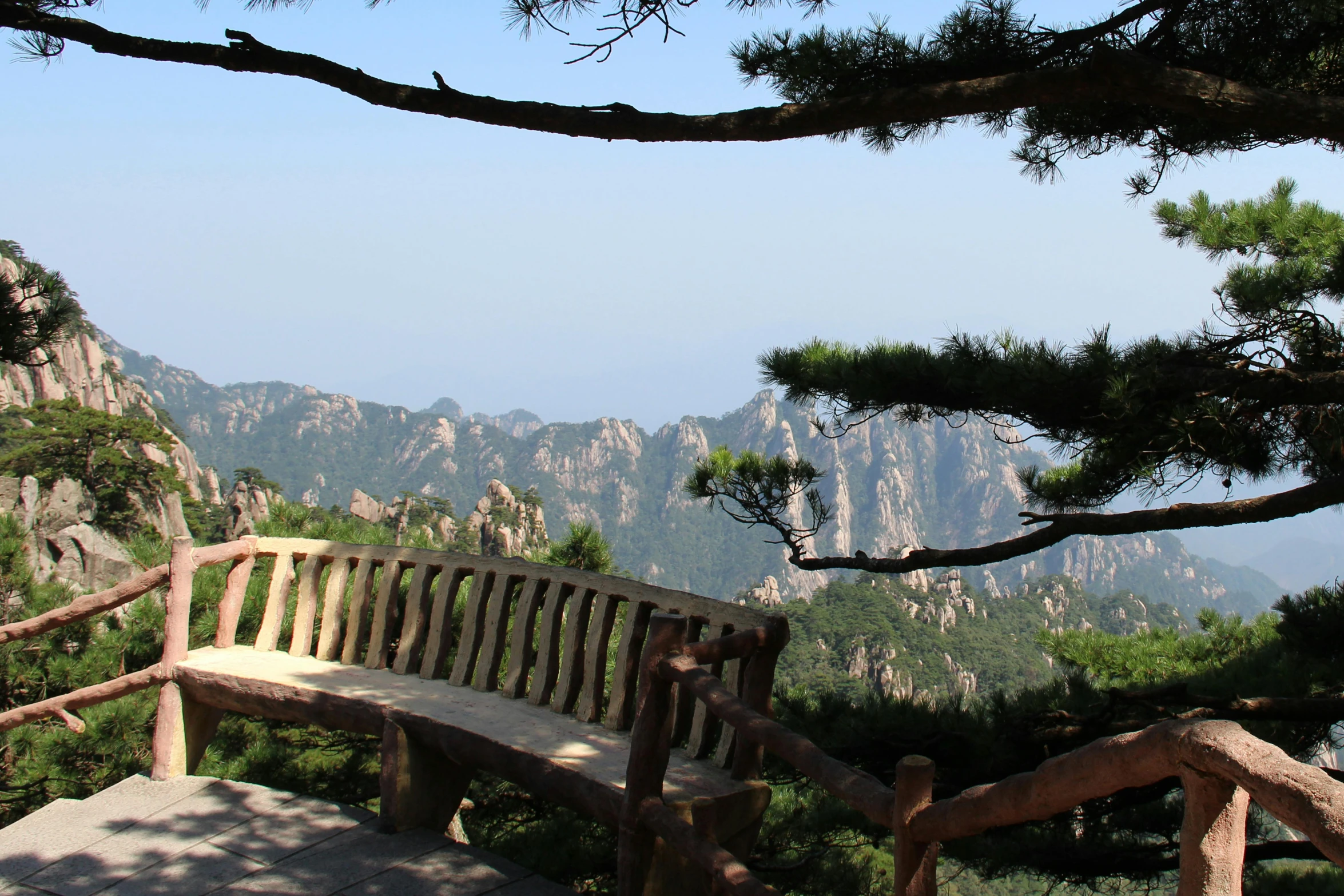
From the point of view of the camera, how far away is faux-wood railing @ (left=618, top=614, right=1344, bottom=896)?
0.99 m

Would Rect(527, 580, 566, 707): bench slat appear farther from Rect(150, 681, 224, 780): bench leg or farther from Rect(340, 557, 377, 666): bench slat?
Rect(150, 681, 224, 780): bench leg

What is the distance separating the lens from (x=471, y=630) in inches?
138

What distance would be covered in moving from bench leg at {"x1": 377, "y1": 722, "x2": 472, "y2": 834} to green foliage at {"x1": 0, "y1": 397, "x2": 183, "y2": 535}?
25011mm

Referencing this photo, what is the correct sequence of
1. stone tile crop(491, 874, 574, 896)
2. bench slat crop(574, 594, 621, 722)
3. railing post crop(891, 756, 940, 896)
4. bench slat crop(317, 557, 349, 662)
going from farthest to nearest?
bench slat crop(317, 557, 349, 662) → bench slat crop(574, 594, 621, 722) → stone tile crop(491, 874, 574, 896) → railing post crop(891, 756, 940, 896)

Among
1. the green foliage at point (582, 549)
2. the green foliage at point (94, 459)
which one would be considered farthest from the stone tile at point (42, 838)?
the green foliage at point (94, 459)

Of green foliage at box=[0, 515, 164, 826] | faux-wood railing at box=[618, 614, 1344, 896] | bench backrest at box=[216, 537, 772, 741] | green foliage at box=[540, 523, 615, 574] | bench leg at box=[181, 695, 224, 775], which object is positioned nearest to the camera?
faux-wood railing at box=[618, 614, 1344, 896]

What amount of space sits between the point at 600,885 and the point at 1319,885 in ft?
10.6

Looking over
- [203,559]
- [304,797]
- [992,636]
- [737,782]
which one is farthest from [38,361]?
[992,636]

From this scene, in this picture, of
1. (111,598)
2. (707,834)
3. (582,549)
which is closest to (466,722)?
(707,834)

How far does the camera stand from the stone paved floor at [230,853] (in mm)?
2549

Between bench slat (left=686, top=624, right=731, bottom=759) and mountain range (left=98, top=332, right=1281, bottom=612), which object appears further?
mountain range (left=98, top=332, right=1281, bottom=612)

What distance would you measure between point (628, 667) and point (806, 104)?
171cm

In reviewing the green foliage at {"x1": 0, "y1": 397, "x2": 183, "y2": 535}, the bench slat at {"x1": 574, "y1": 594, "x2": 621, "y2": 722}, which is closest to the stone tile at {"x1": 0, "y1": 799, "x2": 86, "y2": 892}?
the bench slat at {"x1": 574, "y1": 594, "x2": 621, "y2": 722}

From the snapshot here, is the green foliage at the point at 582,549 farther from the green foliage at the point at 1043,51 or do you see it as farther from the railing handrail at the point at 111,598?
the green foliage at the point at 1043,51
